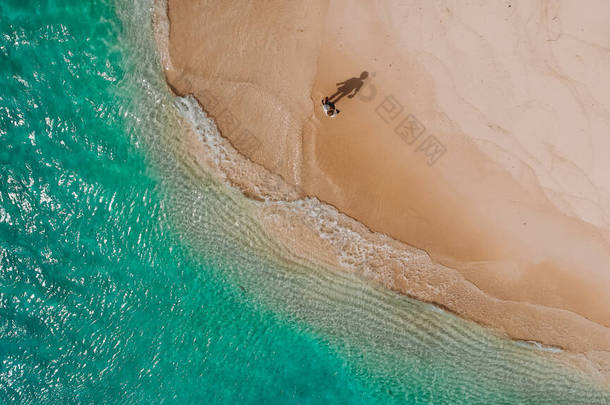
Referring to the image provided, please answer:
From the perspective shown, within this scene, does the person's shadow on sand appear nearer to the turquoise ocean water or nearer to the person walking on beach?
the person walking on beach

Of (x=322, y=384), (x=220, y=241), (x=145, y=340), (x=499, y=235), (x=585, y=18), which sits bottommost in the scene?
(x=322, y=384)

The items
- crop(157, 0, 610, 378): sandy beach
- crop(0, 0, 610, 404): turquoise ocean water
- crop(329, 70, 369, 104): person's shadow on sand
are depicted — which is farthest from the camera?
crop(0, 0, 610, 404): turquoise ocean water

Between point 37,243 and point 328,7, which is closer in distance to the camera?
point 328,7

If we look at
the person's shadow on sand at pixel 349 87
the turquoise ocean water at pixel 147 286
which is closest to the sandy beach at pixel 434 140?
the person's shadow on sand at pixel 349 87

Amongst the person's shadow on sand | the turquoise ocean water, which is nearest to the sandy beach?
Answer: the person's shadow on sand

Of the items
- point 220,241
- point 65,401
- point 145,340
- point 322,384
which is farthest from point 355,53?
point 65,401

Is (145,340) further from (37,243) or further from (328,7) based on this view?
(328,7)

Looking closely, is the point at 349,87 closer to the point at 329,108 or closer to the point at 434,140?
the point at 329,108
